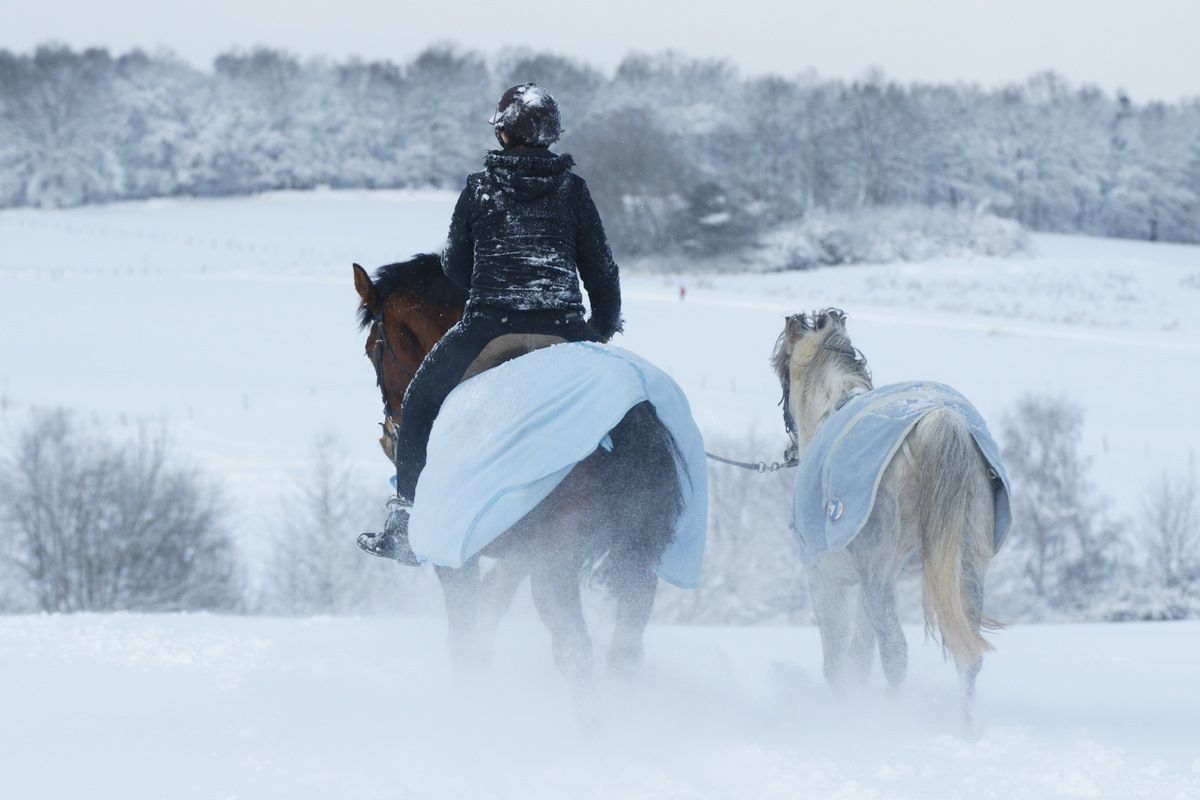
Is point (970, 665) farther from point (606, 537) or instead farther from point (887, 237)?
point (887, 237)

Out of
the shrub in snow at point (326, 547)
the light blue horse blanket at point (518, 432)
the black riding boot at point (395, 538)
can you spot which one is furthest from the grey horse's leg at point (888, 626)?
the shrub in snow at point (326, 547)

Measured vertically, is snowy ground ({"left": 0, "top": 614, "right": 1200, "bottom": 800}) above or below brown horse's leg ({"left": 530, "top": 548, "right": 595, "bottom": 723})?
below

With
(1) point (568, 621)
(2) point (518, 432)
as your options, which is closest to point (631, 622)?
(1) point (568, 621)

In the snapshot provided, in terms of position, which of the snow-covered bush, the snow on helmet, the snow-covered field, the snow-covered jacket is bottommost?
the snow-covered field

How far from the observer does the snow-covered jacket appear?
11.6ft

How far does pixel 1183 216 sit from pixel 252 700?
202 feet

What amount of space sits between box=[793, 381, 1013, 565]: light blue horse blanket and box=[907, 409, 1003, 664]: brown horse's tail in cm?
8

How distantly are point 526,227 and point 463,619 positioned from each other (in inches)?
64.2

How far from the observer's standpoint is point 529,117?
140 inches

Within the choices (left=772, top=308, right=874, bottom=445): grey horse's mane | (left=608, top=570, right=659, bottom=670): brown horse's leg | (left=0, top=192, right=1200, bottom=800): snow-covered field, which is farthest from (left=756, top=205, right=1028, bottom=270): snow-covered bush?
(left=608, top=570, right=659, bottom=670): brown horse's leg

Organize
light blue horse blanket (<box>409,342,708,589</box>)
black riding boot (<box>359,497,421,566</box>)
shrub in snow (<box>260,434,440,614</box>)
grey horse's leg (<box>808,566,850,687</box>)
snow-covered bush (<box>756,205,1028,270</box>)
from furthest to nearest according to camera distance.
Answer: snow-covered bush (<box>756,205,1028,270</box>)
shrub in snow (<box>260,434,440,614</box>)
grey horse's leg (<box>808,566,850,687</box>)
black riding boot (<box>359,497,421,566</box>)
light blue horse blanket (<box>409,342,708,589</box>)

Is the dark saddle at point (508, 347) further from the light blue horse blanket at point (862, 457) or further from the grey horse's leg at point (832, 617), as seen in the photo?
the grey horse's leg at point (832, 617)

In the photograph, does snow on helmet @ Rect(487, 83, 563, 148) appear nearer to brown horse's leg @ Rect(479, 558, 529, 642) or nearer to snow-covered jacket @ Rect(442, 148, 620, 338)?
snow-covered jacket @ Rect(442, 148, 620, 338)

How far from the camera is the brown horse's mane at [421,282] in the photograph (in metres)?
4.31
